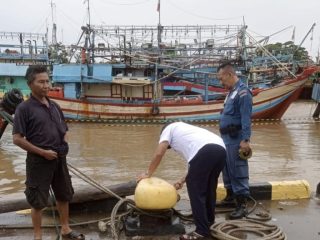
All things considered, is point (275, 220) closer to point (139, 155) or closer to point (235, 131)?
point (235, 131)

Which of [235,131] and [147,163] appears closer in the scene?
[235,131]

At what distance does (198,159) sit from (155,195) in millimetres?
535

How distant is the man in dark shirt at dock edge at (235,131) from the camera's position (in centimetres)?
469

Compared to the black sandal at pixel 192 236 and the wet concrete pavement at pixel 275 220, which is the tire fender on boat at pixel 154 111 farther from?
the black sandal at pixel 192 236

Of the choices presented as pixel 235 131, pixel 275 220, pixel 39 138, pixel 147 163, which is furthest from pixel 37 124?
pixel 147 163

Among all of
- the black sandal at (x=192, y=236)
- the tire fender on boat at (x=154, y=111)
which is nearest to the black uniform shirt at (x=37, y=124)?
the black sandal at (x=192, y=236)

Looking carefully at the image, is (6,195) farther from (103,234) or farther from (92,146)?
(92,146)

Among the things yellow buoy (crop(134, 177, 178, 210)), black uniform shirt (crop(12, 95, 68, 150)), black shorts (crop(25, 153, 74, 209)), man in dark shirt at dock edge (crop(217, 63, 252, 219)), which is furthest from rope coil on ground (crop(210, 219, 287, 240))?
black uniform shirt (crop(12, 95, 68, 150))

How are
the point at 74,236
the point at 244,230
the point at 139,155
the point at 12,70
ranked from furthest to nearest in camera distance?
the point at 12,70
the point at 139,155
the point at 244,230
the point at 74,236

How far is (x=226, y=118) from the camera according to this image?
4.86 m

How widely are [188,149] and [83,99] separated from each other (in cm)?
1997

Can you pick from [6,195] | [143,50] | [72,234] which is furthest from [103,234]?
[143,50]

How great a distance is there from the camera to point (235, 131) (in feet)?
15.7

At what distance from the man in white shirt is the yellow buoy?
0.16 meters
